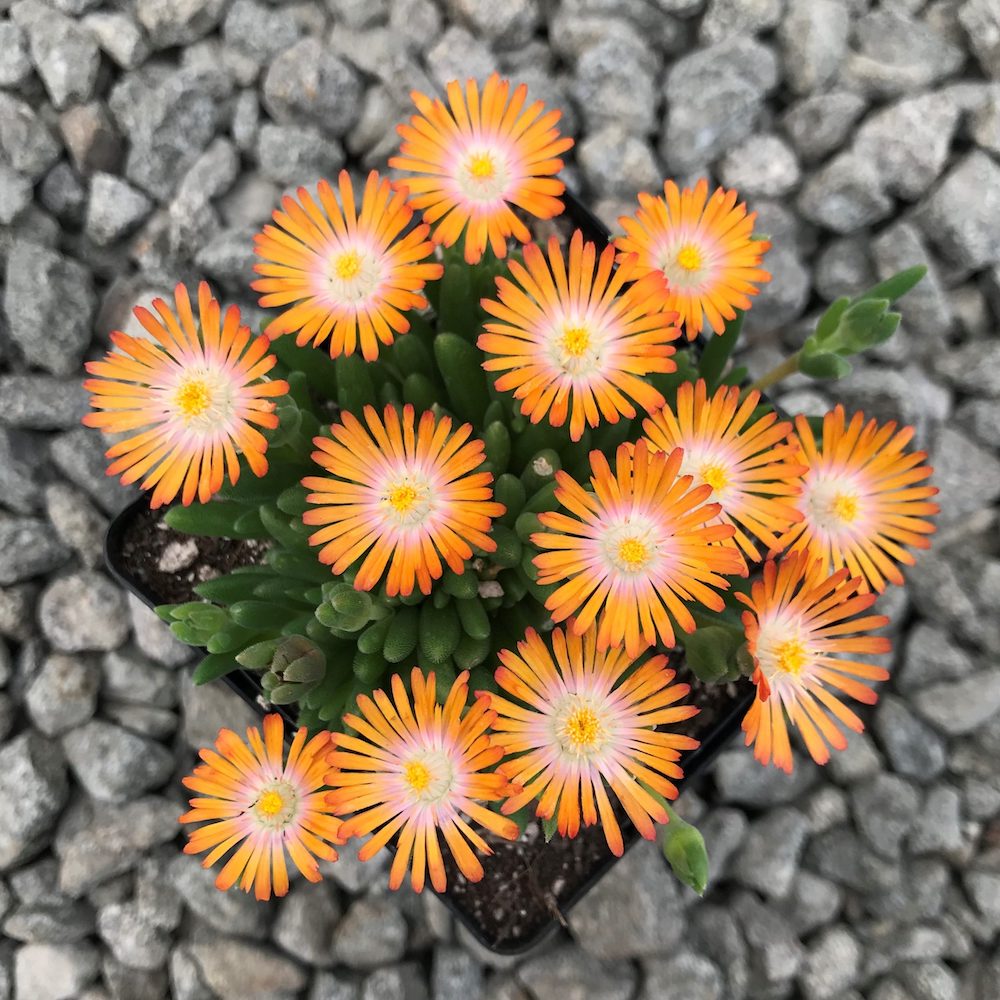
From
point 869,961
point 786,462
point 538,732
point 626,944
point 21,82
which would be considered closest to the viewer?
point 538,732

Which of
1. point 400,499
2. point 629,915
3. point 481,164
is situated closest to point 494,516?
point 400,499

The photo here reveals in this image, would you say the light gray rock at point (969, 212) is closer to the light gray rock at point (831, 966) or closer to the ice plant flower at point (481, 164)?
the ice plant flower at point (481, 164)

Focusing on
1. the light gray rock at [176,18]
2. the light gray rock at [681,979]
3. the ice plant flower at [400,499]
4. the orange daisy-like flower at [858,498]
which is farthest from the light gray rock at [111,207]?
the light gray rock at [681,979]

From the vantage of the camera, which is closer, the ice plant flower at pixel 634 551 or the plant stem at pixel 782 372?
the ice plant flower at pixel 634 551

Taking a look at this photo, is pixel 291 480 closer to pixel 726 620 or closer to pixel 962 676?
pixel 726 620

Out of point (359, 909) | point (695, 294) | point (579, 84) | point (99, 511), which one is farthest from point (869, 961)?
point (579, 84)

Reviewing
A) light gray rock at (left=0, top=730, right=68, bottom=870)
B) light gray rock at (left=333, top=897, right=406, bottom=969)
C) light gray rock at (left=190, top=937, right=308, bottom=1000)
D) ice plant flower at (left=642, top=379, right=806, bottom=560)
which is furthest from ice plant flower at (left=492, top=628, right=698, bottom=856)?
light gray rock at (left=0, top=730, right=68, bottom=870)
